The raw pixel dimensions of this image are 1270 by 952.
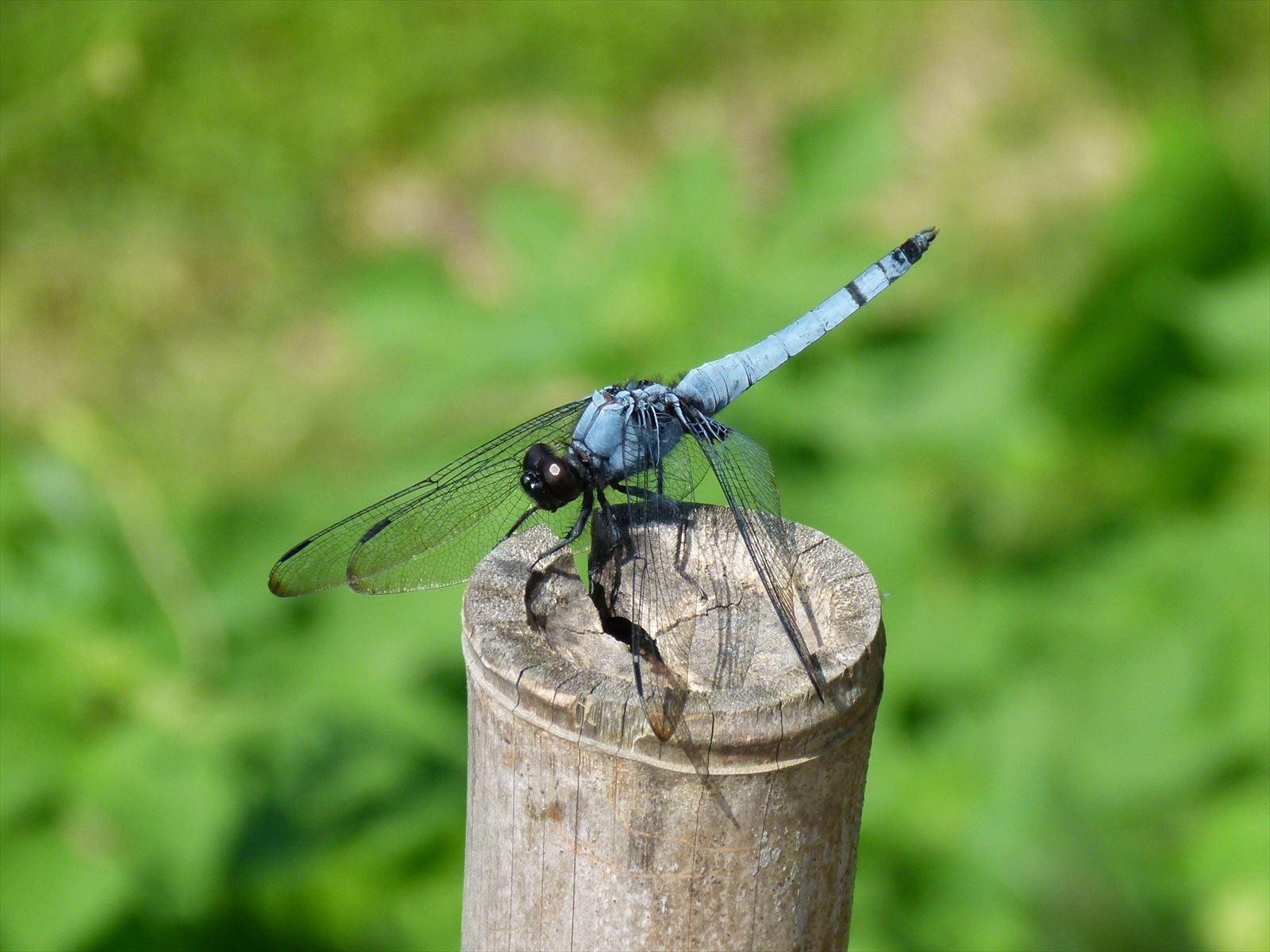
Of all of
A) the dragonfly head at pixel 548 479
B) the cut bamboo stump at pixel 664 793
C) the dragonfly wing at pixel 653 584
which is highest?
the dragonfly head at pixel 548 479

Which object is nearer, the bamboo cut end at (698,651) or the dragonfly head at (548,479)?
the bamboo cut end at (698,651)

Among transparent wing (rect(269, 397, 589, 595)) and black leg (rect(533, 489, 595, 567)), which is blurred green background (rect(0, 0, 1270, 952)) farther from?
black leg (rect(533, 489, 595, 567))

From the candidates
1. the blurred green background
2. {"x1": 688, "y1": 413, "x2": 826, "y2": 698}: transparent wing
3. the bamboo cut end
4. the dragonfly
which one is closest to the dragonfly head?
the dragonfly

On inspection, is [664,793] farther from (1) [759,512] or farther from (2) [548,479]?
(2) [548,479]

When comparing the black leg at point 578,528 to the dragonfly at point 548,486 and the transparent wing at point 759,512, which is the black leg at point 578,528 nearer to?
the dragonfly at point 548,486

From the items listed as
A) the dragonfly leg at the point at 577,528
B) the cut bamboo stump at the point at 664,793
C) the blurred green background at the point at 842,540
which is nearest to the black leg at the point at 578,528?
the dragonfly leg at the point at 577,528

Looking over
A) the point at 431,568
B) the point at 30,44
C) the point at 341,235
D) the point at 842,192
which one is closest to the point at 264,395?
the point at 341,235
